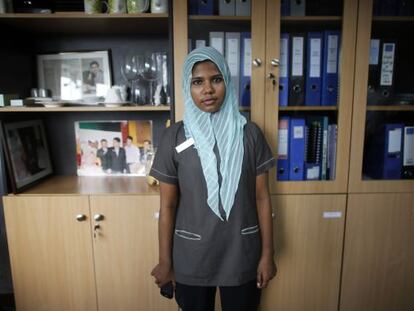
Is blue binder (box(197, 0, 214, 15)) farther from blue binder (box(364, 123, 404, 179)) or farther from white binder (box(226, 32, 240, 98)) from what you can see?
blue binder (box(364, 123, 404, 179))

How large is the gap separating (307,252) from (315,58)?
36.3 inches

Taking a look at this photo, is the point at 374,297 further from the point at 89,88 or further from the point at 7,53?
the point at 7,53

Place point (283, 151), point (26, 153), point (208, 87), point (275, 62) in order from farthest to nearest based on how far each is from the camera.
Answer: point (26, 153) < point (283, 151) < point (275, 62) < point (208, 87)

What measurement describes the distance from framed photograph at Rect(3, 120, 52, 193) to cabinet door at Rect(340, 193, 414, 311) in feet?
5.26

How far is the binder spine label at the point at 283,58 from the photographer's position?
4.23ft

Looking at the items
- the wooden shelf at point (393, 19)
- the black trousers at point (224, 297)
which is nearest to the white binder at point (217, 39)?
the wooden shelf at point (393, 19)

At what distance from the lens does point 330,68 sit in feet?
4.33

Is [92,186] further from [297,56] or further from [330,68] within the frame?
[330,68]

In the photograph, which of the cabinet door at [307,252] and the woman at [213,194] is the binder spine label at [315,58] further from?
the cabinet door at [307,252]

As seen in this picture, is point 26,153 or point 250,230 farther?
point 26,153

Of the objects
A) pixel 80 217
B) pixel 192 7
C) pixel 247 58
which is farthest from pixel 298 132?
pixel 80 217

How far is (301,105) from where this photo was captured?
4.41 feet

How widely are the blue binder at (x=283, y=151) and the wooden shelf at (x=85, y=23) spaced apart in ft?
2.39

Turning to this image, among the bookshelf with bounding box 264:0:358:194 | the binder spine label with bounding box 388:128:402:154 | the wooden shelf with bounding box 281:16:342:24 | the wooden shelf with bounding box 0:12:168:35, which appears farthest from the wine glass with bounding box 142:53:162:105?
the binder spine label with bounding box 388:128:402:154
